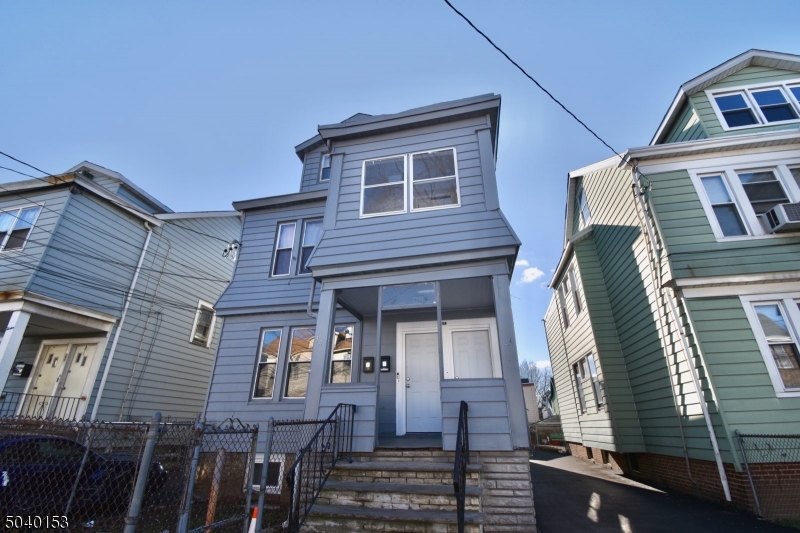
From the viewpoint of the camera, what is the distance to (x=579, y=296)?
1096 centimetres

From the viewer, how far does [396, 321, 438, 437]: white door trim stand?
6.72 m

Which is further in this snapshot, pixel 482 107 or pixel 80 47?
pixel 80 47

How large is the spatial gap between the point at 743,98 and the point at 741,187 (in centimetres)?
304

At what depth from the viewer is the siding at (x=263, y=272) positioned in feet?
26.6

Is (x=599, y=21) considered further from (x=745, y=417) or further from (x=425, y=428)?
(x=425, y=428)

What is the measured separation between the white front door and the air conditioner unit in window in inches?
265

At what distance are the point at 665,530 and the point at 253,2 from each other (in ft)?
34.2

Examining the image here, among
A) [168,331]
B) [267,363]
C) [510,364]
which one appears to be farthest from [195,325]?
[510,364]

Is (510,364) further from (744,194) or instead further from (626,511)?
(744,194)

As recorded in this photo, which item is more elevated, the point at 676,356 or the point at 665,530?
the point at 676,356

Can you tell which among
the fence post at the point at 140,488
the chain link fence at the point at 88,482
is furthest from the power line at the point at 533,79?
the chain link fence at the point at 88,482

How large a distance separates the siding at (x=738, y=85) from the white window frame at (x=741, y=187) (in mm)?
1056

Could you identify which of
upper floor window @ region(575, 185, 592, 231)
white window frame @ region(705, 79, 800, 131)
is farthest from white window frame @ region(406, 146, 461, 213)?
upper floor window @ region(575, 185, 592, 231)

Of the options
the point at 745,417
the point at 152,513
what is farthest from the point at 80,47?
the point at 745,417
